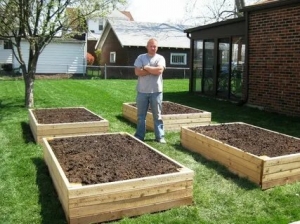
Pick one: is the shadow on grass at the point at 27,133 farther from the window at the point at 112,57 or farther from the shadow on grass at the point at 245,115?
the window at the point at 112,57

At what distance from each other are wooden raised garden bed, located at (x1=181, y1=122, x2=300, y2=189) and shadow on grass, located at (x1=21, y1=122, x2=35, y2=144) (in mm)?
2846

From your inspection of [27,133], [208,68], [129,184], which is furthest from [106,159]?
[208,68]

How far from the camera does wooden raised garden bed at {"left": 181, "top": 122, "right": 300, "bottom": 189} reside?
14.7 ft

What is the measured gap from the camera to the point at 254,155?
4.66m

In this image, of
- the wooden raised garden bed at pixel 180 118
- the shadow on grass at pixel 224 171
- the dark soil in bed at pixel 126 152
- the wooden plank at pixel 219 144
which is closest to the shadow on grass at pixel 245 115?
the wooden raised garden bed at pixel 180 118

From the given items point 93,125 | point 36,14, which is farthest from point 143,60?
point 36,14

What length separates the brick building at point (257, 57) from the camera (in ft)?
30.0

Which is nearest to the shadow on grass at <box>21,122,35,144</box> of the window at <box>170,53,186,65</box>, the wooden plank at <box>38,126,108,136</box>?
the wooden plank at <box>38,126,108,136</box>

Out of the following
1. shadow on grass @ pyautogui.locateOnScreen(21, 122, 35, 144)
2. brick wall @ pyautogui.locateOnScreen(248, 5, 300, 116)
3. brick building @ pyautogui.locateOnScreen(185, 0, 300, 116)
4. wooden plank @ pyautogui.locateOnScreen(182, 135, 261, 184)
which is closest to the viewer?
wooden plank @ pyautogui.locateOnScreen(182, 135, 261, 184)

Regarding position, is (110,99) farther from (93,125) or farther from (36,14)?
(93,125)

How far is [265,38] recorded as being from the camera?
996 cm

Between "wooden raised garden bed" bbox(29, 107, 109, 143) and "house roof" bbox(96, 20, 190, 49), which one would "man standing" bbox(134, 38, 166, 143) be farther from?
"house roof" bbox(96, 20, 190, 49)

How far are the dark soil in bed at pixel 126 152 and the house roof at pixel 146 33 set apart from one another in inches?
827

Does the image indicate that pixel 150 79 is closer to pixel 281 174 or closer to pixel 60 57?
pixel 281 174
